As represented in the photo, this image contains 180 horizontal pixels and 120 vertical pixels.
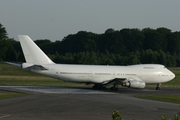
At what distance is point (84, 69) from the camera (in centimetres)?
4072

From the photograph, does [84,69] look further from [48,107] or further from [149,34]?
[149,34]

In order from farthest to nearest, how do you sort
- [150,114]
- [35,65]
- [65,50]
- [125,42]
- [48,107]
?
[65,50] < [125,42] < [35,65] < [48,107] < [150,114]

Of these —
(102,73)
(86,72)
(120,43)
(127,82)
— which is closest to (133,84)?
(127,82)

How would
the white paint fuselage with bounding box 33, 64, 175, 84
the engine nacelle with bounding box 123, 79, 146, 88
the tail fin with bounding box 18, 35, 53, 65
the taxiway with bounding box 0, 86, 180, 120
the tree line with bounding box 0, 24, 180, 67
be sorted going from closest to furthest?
the taxiway with bounding box 0, 86, 180, 120
the tail fin with bounding box 18, 35, 53, 65
the white paint fuselage with bounding box 33, 64, 175, 84
the engine nacelle with bounding box 123, 79, 146, 88
the tree line with bounding box 0, 24, 180, 67

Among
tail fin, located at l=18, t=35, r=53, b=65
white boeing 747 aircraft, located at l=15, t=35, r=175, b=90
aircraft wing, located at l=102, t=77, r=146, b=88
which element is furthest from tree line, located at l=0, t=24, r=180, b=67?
tail fin, located at l=18, t=35, r=53, b=65

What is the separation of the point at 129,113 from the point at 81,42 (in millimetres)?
132202

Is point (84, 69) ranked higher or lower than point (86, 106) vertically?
higher

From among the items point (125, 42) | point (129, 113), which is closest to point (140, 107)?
point (129, 113)

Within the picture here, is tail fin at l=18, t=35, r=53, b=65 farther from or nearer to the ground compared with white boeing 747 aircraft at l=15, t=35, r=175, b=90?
farther from the ground

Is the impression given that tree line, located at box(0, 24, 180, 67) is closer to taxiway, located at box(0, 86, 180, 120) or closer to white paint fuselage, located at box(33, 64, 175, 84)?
white paint fuselage, located at box(33, 64, 175, 84)

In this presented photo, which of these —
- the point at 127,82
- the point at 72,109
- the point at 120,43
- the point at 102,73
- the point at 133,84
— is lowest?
the point at 72,109

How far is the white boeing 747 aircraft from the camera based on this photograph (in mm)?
39219

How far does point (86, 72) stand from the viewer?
133ft

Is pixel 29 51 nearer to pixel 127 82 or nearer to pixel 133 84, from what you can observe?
pixel 127 82
